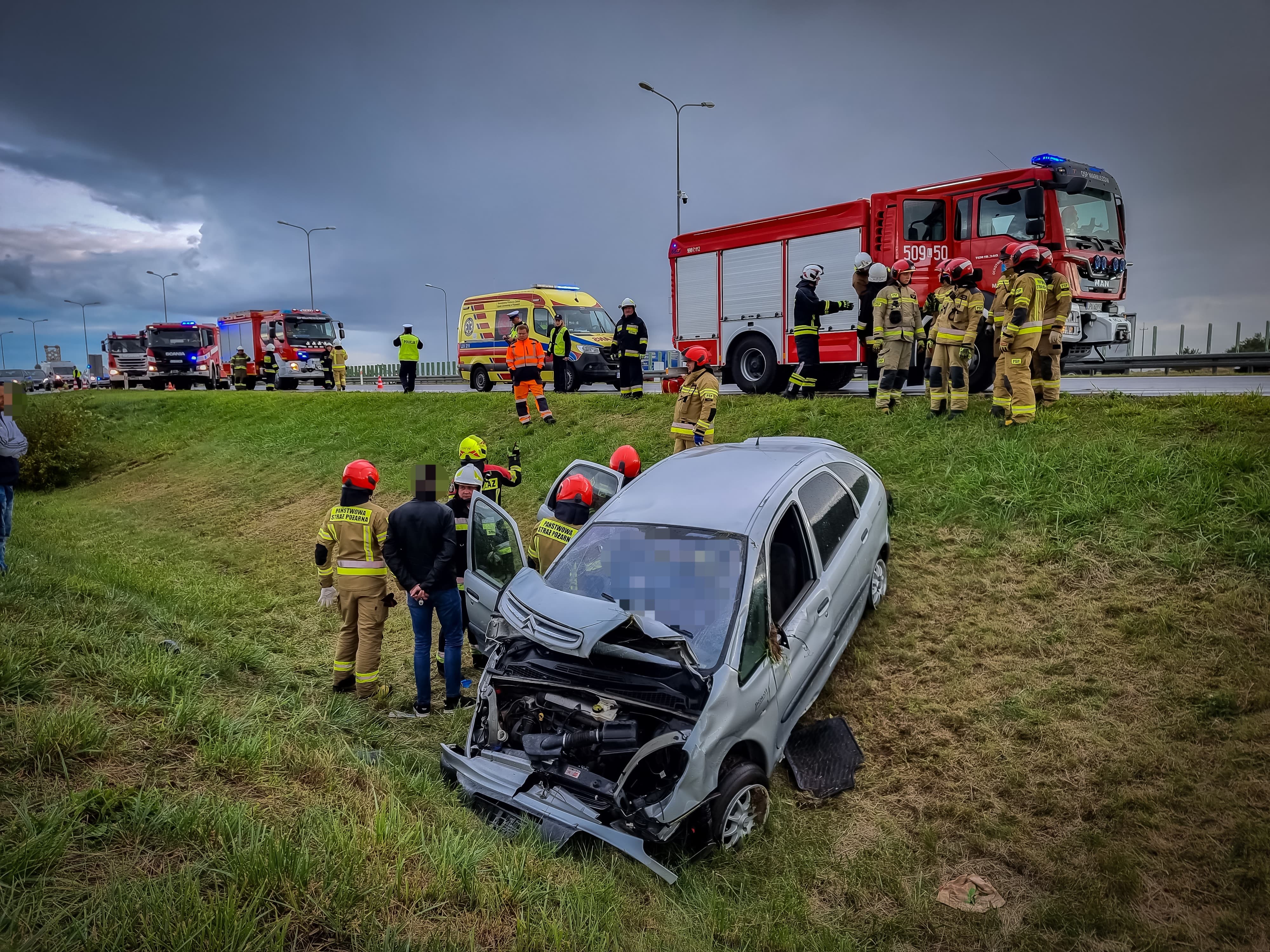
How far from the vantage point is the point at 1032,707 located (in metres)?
4.74

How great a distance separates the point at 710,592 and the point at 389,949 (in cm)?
222

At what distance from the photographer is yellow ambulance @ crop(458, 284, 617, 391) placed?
1777cm

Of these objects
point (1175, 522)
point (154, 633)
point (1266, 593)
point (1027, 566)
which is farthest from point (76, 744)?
point (1175, 522)

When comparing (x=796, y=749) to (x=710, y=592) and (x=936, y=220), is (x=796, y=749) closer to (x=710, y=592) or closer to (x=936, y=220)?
(x=710, y=592)

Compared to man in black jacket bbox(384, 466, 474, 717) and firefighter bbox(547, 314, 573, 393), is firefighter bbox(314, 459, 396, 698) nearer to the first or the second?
man in black jacket bbox(384, 466, 474, 717)

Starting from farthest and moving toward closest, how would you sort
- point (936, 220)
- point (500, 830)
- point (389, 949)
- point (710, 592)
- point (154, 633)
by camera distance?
1. point (936, 220)
2. point (154, 633)
3. point (710, 592)
4. point (500, 830)
5. point (389, 949)

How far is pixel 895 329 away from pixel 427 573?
6.60m

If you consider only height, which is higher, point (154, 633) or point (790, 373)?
point (790, 373)

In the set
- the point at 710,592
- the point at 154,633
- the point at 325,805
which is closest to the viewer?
the point at 325,805

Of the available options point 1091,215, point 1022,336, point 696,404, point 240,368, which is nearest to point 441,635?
point 696,404

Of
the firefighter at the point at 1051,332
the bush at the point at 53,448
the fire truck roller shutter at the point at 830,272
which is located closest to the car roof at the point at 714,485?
the firefighter at the point at 1051,332

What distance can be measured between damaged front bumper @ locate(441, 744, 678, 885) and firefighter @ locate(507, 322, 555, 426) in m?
9.08

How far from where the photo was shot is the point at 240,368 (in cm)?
2955

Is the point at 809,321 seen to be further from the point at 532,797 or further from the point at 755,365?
the point at 532,797
